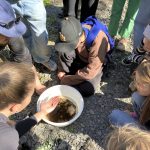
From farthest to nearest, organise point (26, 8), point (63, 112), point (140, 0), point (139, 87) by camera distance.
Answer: point (140, 0)
point (63, 112)
point (26, 8)
point (139, 87)

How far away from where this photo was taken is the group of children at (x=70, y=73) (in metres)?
1.72

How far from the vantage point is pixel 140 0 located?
2867 mm

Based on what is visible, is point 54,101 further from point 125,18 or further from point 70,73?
point 125,18

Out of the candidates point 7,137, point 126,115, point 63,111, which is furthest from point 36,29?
point 7,137

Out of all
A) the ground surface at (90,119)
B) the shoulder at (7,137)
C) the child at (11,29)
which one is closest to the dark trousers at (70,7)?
the ground surface at (90,119)

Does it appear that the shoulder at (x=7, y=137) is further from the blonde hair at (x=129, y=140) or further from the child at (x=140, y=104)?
the child at (x=140, y=104)

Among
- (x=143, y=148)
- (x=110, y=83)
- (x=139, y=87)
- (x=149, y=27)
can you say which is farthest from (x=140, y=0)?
(x=143, y=148)

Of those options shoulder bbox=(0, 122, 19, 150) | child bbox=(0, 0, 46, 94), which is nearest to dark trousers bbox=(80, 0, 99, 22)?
child bbox=(0, 0, 46, 94)

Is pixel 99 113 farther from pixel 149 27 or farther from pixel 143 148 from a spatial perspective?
pixel 143 148

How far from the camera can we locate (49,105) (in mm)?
2520

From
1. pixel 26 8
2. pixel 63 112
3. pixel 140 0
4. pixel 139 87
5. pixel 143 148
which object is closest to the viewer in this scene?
pixel 143 148

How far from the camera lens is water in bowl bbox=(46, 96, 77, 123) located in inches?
104

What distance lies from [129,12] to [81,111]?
1.03 m

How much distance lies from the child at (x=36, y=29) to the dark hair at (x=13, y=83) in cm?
82
